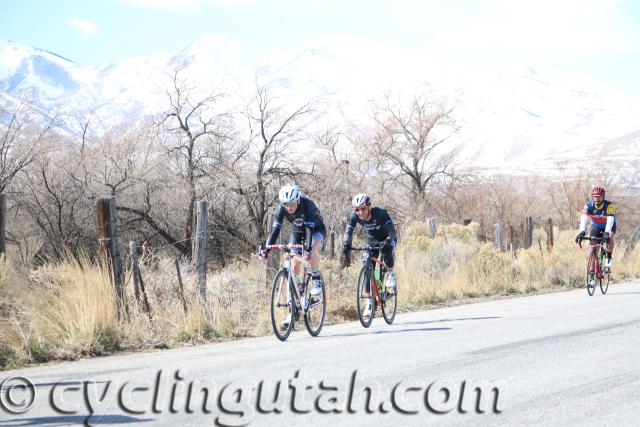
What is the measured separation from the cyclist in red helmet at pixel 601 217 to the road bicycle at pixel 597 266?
119 millimetres

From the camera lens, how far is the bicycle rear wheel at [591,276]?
16125 millimetres

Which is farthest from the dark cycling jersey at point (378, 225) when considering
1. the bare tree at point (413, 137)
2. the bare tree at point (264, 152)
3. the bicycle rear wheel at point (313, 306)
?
the bare tree at point (413, 137)

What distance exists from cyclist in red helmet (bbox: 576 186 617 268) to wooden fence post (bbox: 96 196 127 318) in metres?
9.64

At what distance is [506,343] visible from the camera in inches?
371

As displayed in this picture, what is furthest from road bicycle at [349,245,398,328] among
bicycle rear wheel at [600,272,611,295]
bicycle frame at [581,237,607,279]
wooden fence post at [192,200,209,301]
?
bicycle rear wheel at [600,272,611,295]

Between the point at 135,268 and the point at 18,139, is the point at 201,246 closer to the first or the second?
the point at 135,268

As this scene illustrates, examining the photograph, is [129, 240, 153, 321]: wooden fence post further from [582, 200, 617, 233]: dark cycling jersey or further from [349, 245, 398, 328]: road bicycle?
[582, 200, 617, 233]: dark cycling jersey

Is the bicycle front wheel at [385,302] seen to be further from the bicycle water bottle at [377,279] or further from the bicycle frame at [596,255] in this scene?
the bicycle frame at [596,255]

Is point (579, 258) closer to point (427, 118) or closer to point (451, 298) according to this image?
point (451, 298)

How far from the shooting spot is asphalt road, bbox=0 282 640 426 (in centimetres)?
605

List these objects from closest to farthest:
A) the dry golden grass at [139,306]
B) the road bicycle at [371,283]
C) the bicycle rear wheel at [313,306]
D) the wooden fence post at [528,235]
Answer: the dry golden grass at [139,306], the bicycle rear wheel at [313,306], the road bicycle at [371,283], the wooden fence post at [528,235]

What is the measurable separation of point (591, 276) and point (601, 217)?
1375mm

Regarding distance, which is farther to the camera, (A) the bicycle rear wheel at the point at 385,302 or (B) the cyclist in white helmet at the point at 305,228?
(A) the bicycle rear wheel at the point at 385,302

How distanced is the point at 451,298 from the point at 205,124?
565 inches
